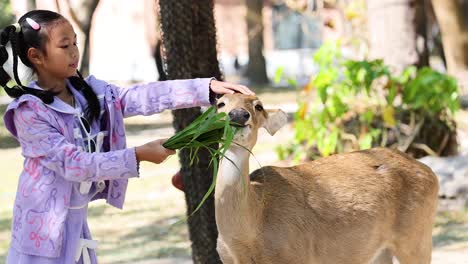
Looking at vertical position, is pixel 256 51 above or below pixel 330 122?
below

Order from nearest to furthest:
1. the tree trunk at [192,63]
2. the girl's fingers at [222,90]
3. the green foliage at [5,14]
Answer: the girl's fingers at [222,90]
the tree trunk at [192,63]
the green foliage at [5,14]

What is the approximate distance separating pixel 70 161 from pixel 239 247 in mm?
1033

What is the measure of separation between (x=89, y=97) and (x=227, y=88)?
2.17 ft

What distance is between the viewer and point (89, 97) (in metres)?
4.61

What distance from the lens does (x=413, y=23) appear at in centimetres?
1236

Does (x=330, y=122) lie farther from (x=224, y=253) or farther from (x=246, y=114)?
(x=246, y=114)

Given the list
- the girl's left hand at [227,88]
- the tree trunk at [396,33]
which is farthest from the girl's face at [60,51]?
the tree trunk at [396,33]

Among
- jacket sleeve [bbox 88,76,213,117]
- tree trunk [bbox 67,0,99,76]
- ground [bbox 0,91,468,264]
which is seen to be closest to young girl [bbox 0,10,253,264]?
jacket sleeve [bbox 88,76,213,117]

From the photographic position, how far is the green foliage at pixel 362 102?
1029 centimetres

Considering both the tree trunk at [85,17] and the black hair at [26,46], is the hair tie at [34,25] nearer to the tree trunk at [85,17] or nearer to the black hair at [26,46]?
the black hair at [26,46]

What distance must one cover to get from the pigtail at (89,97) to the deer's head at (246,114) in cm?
58

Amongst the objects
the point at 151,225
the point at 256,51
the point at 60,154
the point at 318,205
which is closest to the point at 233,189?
the point at 318,205

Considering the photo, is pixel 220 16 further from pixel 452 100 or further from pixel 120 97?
pixel 120 97

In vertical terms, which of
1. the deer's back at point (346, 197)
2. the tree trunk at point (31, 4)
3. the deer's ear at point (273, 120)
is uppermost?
the deer's ear at point (273, 120)
